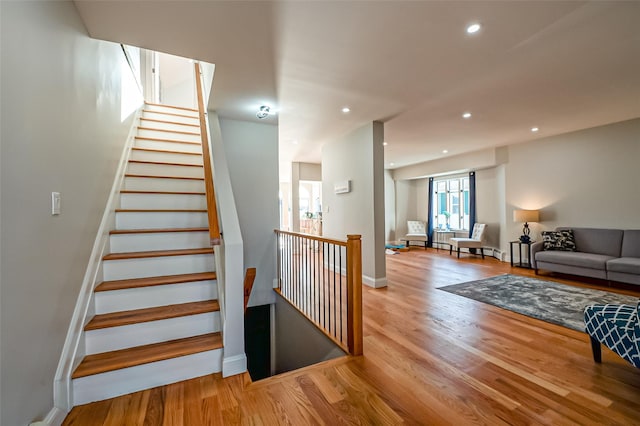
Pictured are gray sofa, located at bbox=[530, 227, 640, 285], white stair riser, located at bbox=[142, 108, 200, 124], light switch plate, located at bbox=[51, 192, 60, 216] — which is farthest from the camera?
white stair riser, located at bbox=[142, 108, 200, 124]

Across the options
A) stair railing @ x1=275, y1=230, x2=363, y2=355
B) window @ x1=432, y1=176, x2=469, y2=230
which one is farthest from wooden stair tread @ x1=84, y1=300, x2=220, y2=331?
window @ x1=432, y1=176, x2=469, y2=230

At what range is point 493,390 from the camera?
5.86 ft

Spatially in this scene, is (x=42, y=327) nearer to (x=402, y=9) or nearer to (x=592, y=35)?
(x=402, y=9)

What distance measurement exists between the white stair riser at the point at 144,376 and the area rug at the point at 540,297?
3.26 m

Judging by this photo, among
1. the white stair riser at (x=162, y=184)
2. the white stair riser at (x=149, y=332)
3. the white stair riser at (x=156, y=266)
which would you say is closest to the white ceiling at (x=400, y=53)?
the white stair riser at (x=162, y=184)

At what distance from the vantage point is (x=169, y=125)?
4094 millimetres

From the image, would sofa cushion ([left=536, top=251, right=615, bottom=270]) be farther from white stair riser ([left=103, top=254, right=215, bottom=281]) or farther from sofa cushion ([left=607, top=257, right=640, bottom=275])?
white stair riser ([left=103, top=254, right=215, bottom=281])

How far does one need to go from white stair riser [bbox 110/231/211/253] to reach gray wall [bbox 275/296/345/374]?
137cm

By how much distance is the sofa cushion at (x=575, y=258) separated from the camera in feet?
13.4

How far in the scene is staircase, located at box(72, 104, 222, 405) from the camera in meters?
1.78

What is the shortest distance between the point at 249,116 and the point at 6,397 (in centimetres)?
324

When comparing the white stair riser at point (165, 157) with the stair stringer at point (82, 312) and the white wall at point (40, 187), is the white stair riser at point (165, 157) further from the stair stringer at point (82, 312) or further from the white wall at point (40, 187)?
the white wall at point (40, 187)

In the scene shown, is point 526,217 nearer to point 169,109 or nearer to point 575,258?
point 575,258

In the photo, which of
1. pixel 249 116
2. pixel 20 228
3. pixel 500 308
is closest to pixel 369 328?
pixel 500 308
